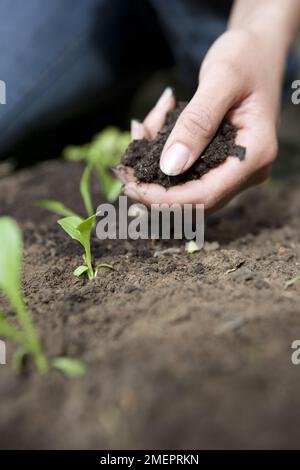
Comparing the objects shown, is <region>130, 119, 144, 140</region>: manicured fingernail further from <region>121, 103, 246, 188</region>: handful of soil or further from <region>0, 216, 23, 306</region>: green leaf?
<region>0, 216, 23, 306</region>: green leaf

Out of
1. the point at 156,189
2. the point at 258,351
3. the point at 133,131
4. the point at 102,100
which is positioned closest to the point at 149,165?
the point at 156,189

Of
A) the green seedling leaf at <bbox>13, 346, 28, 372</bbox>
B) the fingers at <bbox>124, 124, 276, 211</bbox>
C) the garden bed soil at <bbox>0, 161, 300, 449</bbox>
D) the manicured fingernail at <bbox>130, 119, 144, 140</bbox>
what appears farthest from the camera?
the manicured fingernail at <bbox>130, 119, 144, 140</bbox>

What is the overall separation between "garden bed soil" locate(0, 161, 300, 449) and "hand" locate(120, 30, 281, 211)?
0.68ft

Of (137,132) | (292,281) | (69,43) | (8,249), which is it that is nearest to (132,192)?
(137,132)

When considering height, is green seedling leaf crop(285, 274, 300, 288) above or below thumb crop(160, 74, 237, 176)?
below

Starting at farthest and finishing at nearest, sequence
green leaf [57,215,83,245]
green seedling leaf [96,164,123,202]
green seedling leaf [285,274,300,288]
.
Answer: green seedling leaf [96,164,123,202], green leaf [57,215,83,245], green seedling leaf [285,274,300,288]

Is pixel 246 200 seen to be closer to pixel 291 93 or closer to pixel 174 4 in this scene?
pixel 291 93

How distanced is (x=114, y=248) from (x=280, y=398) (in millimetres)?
827

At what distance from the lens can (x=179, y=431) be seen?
724 millimetres

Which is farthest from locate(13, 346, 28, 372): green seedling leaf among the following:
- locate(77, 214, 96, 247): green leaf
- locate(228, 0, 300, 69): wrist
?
locate(228, 0, 300, 69): wrist

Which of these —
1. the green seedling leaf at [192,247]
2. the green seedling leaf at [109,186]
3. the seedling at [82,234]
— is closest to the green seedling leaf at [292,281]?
the green seedling leaf at [192,247]

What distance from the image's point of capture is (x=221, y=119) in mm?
1361

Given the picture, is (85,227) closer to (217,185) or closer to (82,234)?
(82,234)

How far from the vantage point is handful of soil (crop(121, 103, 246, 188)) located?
1.35 meters
